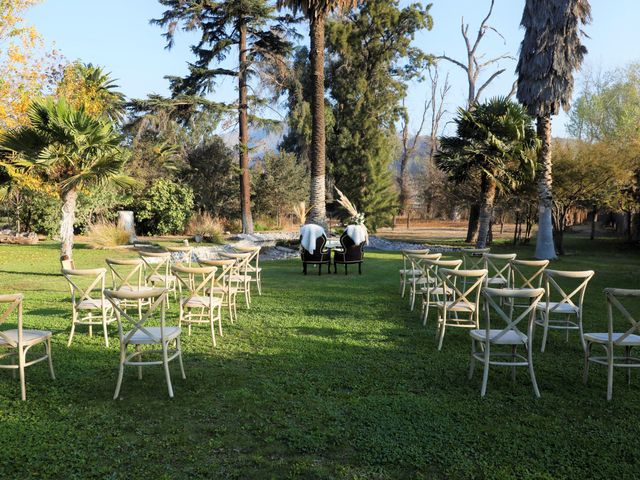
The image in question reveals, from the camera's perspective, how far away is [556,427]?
12.2 ft

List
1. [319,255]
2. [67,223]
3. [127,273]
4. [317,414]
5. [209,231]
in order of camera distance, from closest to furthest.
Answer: [317,414] → [67,223] → [127,273] → [319,255] → [209,231]

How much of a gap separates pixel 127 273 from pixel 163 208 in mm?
12831

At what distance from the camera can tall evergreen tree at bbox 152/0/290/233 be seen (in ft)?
76.0

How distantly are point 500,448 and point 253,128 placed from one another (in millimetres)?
24235

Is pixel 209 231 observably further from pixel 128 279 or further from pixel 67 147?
pixel 128 279

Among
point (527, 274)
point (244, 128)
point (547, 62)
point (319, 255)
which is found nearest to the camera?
point (319, 255)

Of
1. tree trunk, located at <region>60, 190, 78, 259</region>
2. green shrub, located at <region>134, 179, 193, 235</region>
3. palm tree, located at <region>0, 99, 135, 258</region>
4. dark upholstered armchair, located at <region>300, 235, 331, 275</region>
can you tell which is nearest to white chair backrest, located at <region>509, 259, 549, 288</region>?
dark upholstered armchair, located at <region>300, 235, 331, 275</region>

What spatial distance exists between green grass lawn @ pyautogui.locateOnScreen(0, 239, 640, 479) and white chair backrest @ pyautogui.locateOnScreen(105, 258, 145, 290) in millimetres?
830

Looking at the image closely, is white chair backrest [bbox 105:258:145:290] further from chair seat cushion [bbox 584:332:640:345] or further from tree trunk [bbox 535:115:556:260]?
tree trunk [bbox 535:115:556:260]

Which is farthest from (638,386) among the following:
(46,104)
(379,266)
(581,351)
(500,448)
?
(46,104)

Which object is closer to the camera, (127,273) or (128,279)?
(128,279)

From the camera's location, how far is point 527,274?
1267cm

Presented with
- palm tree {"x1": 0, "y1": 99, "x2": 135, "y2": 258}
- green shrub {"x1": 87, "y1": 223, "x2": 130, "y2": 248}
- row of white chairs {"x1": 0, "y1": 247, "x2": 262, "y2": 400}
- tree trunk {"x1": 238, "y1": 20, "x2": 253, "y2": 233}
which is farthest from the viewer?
tree trunk {"x1": 238, "y1": 20, "x2": 253, "y2": 233}

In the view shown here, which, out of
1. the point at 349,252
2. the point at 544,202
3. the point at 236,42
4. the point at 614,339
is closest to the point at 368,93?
the point at 236,42
